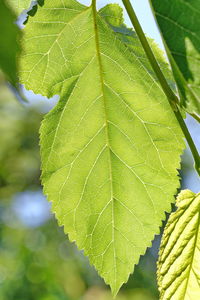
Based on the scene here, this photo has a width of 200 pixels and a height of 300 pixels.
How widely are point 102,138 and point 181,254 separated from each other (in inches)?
8.5

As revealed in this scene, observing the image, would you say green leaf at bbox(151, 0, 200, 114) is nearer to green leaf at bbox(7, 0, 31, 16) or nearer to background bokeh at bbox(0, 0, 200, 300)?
green leaf at bbox(7, 0, 31, 16)

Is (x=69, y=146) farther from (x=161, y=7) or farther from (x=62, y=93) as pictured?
(x=161, y=7)

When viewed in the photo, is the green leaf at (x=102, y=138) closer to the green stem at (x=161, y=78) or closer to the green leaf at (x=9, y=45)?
the green stem at (x=161, y=78)

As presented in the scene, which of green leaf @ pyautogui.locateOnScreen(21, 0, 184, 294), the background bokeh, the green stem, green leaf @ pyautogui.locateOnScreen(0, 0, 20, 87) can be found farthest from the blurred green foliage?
green leaf @ pyautogui.locateOnScreen(0, 0, 20, 87)

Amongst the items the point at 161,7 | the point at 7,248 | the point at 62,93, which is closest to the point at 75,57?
the point at 62,93

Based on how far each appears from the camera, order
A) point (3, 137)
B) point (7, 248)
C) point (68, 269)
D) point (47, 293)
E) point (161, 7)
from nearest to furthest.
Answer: point (161, 7) < point (47, 293) < point (7, 248) < point (68, 269) < point (3, 137)

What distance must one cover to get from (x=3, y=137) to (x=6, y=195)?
96cm

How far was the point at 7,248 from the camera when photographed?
28.2ft

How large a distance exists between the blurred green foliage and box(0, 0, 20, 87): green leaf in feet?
25.3

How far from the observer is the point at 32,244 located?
9492 mm

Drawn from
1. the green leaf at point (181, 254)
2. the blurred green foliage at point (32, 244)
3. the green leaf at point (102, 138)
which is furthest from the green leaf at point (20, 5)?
the blurred green foliage at point (32, 244)

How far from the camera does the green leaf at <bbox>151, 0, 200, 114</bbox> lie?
2.29 ft

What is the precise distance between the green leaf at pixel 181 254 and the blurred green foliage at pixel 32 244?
711cm

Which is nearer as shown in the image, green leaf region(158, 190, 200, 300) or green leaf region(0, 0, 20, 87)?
Answer: green leaf region(0, 0, 20, 87)
